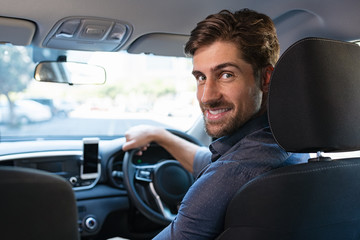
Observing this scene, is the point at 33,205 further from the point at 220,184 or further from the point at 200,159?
the point at 200,159

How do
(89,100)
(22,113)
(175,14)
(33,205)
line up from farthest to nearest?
1. (89,100)
2. (22,113)
3. (175,14)
4. (33,205)

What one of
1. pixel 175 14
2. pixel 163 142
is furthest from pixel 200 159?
pixel 175 14

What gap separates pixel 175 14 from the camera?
268cm

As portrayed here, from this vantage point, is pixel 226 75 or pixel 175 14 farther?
pixel 175 14

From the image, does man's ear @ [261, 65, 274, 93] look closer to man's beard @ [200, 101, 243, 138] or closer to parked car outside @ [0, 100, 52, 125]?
man's beard @ [200, 101, 243, 138]

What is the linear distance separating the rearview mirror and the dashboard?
521 millimetres

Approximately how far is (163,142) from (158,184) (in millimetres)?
327

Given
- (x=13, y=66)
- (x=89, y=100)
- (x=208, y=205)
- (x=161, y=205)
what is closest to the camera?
(x=208, y=205)

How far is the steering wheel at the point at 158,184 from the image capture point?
121 inches

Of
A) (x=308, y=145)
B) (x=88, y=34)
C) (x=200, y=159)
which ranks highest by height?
(x=88, y=34)

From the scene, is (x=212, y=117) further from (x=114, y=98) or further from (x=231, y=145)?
(x=114, y=98)

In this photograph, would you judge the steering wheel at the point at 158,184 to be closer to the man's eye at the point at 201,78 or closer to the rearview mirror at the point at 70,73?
the rearview mirror at the point at 70,73

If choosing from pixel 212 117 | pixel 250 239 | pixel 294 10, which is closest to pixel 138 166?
pixel 212 117

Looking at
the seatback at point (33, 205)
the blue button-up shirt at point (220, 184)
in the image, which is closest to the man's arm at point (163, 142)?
the blue button-up shirt at point (220, 184)
